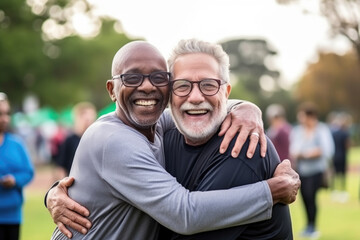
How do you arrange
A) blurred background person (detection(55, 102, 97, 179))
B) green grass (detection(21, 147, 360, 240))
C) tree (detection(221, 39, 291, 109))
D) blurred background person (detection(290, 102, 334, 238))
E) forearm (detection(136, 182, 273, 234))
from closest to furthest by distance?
1. forearm (detection(136, 182, 273, 234))
2. blurred background person (detection(55, 102, 97, 179))
3. blurred background person (detection(290, 102, 334, 238))
4. green grass (detection(21, 147, 360, 240))
5. tree (detection(221, 39, 291, 109))

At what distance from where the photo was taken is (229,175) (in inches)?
128

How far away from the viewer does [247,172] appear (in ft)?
10.7

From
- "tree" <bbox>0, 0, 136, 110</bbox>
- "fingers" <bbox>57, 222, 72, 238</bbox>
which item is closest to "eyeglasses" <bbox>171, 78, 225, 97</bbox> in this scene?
"fingers" <bbox>57, 222, 72, 238</bbox>

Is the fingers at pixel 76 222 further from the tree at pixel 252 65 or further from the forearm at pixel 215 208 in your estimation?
the tree at pixel 252 65

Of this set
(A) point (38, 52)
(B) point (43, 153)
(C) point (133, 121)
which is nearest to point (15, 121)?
(B) point (43, 153)

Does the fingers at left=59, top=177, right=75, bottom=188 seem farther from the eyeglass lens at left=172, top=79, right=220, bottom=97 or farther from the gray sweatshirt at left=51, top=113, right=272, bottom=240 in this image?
the eyeglass lens at left=172, top=79, right=220, bottom=97

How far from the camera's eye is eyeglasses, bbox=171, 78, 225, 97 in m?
3.59

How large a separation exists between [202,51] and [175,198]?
97cm

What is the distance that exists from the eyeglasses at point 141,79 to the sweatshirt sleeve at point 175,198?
45 cm

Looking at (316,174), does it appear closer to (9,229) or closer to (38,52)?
(9,229)

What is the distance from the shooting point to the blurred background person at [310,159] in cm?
1098

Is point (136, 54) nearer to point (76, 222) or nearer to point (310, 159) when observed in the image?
point (76, 222)

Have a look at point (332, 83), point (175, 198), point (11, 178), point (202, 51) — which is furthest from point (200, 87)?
Result: point (332, 83)

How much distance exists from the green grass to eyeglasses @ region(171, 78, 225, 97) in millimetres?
7726
